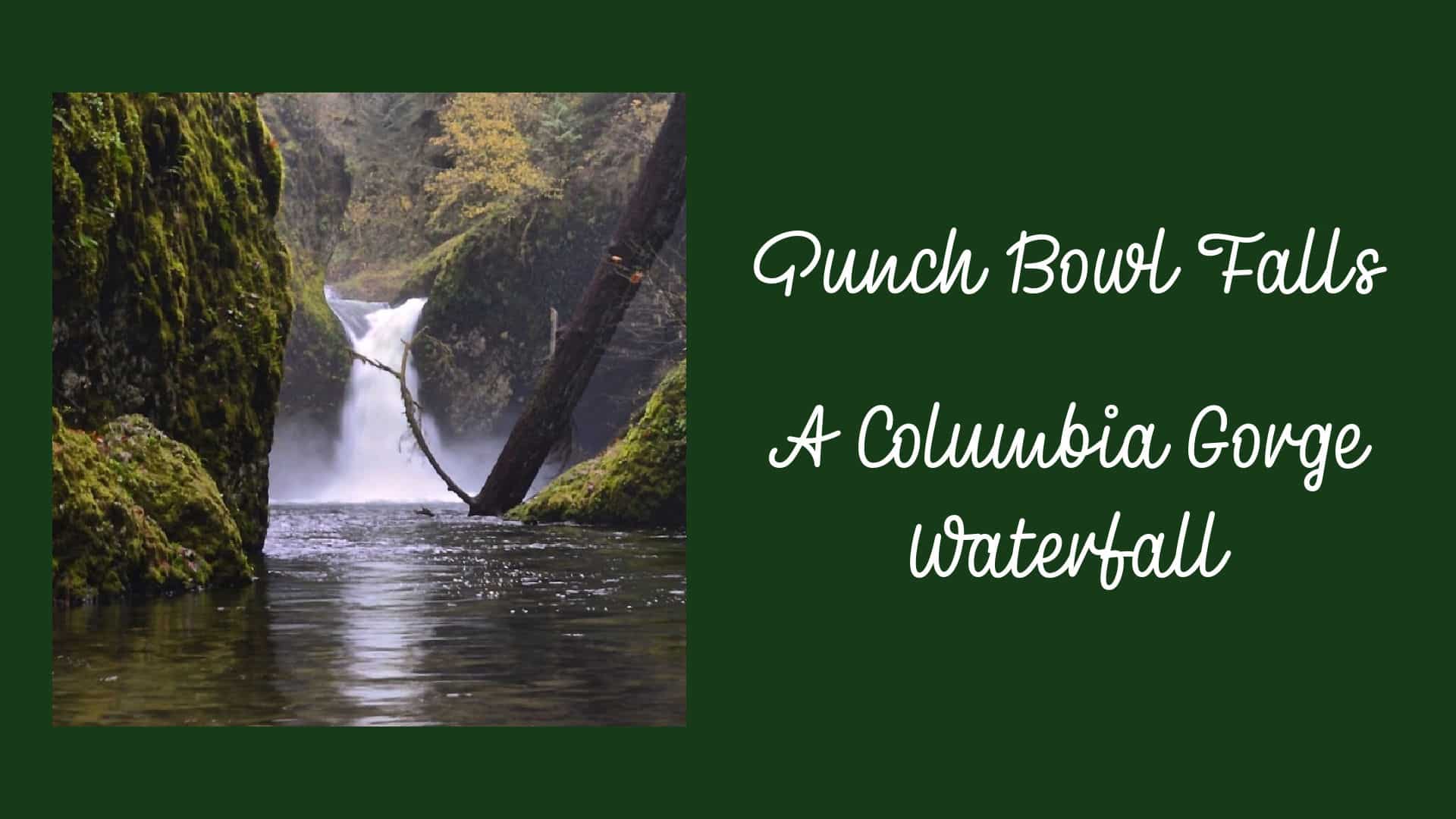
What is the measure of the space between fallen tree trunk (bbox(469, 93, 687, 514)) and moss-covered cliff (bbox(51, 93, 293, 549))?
17.0 ft

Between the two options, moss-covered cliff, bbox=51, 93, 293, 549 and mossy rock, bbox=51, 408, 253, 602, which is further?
moss-covered cliff, bbox=51, 93, 293, 549

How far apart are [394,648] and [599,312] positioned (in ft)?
45.0

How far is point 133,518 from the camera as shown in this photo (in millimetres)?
12695

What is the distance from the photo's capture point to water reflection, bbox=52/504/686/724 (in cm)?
798

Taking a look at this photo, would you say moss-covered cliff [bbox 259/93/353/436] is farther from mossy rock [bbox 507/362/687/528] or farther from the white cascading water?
mossy rock [bbox 507/362/687/528]

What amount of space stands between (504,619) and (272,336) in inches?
261

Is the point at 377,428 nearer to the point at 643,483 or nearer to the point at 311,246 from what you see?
the point at 311,246

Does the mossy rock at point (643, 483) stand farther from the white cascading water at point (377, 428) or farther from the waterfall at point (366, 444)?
the white cascading water at point (377, 428)

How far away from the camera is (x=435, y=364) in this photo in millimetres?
40000

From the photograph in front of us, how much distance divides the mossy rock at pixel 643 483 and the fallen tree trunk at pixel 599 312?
2.52 feet

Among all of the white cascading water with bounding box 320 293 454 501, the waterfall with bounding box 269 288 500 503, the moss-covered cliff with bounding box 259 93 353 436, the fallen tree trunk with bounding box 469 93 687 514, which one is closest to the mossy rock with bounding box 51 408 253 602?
the fallen tree trunk with bounding box 469 93 687 514

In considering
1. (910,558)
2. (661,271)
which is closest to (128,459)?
(910,558)

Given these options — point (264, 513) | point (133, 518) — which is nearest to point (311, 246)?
point (264, 513)

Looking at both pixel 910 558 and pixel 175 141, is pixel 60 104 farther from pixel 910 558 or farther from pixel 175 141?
pixel 910 558
